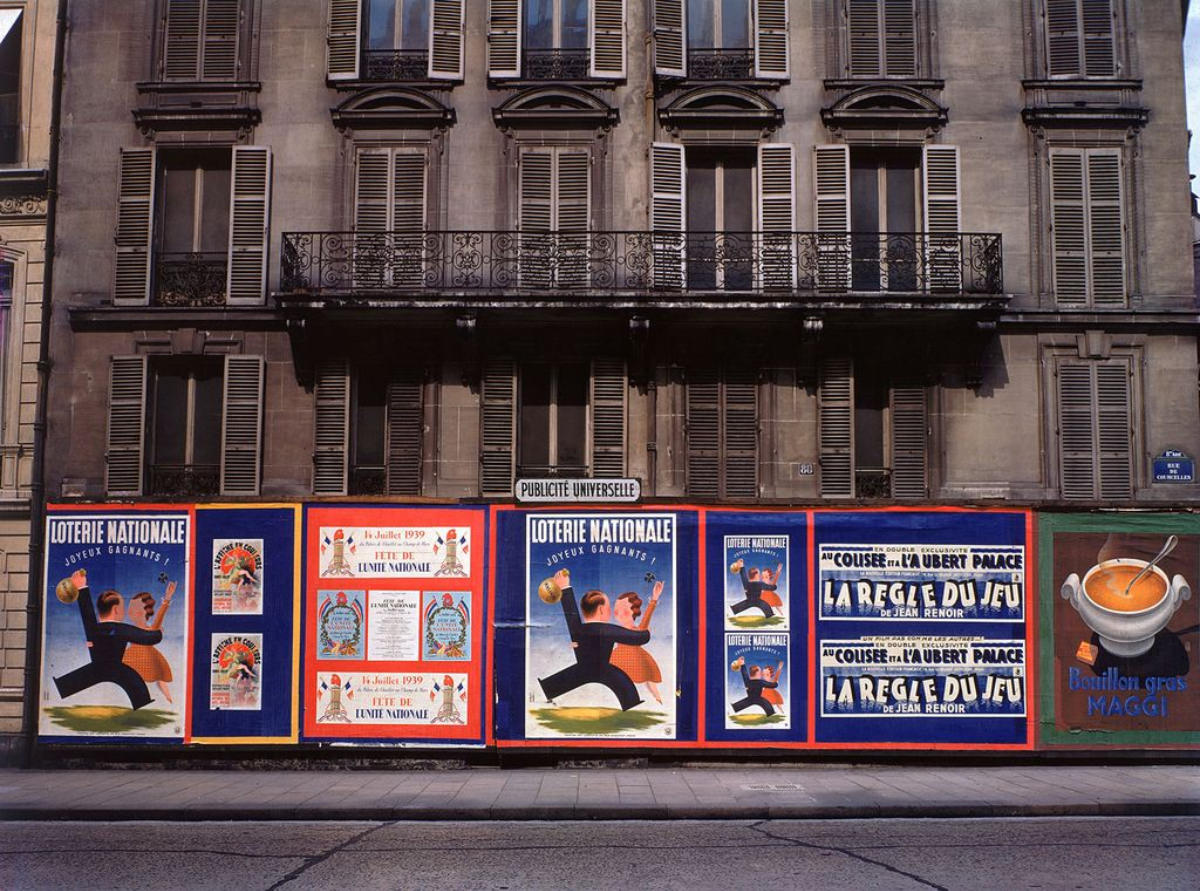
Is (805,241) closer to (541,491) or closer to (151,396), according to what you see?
(541,491)

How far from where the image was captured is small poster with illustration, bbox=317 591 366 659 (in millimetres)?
15945

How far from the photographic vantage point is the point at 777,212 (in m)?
17.2

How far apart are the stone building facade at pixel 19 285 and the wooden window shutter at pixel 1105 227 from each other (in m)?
15.9

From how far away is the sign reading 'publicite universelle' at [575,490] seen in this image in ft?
53.0

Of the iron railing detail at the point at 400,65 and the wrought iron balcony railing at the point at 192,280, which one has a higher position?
the iron railing detail at the point at 400,65

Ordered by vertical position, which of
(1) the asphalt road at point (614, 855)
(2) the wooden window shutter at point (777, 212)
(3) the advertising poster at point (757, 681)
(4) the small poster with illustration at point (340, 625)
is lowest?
(1) the asphalt road at point (614, 855)

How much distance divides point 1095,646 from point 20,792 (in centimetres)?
1409

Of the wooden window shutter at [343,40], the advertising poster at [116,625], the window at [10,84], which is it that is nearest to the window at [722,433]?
the wooden window shutter at [343,40]

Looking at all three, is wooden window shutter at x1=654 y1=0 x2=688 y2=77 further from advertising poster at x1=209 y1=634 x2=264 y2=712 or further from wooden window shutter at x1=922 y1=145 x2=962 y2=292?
advertising poster at x1=209 y1=634 x2=264 y2=712

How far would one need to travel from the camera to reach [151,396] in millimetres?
17156

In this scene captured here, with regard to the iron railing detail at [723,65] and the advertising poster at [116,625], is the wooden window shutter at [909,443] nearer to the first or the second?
the iron railing detail at [723,65]

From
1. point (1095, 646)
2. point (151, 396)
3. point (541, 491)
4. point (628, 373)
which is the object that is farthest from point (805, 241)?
point (151, 396)

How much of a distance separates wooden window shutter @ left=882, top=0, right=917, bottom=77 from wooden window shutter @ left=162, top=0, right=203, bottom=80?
10.6 meters

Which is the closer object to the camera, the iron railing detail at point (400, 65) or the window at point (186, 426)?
the window at point (186, 426)
